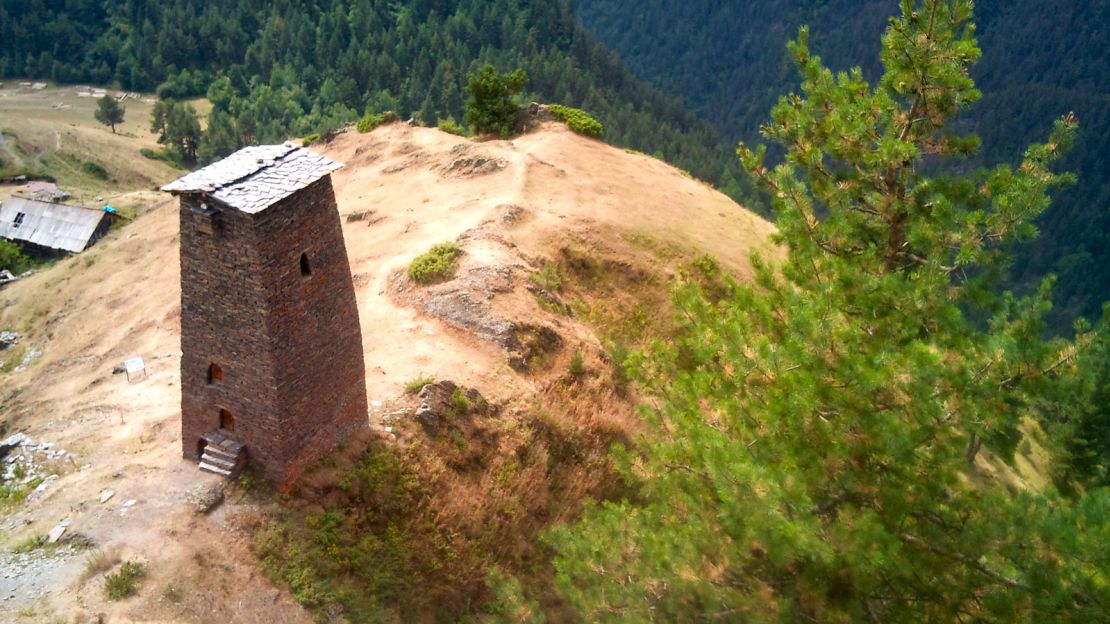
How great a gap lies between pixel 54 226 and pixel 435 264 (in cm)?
3496

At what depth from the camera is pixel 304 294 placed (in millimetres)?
15875

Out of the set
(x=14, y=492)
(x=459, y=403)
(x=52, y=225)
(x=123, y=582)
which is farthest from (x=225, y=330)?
(x=52, y=225)

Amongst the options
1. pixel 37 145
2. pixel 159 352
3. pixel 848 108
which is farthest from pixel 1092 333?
pixel 37 145

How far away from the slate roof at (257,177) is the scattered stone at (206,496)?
5.98m

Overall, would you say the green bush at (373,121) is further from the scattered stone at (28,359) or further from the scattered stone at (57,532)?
the scattered stone at (57,532)

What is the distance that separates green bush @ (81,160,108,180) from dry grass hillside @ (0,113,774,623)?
117ft

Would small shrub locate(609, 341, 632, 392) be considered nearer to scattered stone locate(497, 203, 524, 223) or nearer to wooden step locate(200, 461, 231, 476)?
scattered stone locate(497, 203, 524, 223)

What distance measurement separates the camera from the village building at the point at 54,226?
48062 millimetres

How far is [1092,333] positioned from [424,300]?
1674 cm

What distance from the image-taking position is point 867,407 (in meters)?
12.3

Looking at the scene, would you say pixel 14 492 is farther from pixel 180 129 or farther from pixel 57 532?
pixel 180 129

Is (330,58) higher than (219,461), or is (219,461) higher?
(219,461)

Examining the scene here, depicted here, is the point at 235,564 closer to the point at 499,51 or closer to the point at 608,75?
the point at 499,51

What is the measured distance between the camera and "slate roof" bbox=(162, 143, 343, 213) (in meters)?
14.3
